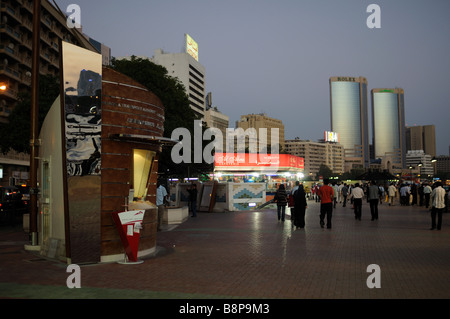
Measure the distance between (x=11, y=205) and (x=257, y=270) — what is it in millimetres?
16059

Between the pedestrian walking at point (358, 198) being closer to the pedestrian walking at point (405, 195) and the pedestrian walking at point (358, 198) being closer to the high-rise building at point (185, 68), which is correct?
the pedestrian walking at point (405, 195)

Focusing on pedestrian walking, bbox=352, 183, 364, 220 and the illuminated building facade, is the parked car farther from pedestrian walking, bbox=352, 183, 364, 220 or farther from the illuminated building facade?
the illuminated building facade

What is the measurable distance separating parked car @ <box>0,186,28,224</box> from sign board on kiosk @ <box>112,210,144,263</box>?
1236 cm

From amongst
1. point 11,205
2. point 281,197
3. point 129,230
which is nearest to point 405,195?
point 281,197

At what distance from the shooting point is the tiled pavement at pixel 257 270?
652cm

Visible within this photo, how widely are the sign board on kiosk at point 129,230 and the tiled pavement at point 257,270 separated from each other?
39cm

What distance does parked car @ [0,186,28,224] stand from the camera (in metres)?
19.7

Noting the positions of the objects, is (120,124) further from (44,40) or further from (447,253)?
(44,40)

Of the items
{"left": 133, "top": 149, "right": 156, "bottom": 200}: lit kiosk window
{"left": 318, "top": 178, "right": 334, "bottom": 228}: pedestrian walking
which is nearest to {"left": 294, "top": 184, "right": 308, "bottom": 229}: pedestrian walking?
{"left": 318, "top": 178, "right": 334, "bottom": 228}: pedestrian walking

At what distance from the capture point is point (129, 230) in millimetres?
9195

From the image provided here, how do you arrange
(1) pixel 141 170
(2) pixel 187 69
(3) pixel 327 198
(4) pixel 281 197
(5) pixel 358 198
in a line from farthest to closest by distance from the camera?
(2) pixel 187 69
(5) pixel 358 198
(4) pixel 281 197
(3) pixel 327 198
(1) pixel 141 170

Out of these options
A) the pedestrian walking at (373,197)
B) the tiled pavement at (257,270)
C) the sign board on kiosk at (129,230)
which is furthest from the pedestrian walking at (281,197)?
the sign board on kiosk at (129,230)

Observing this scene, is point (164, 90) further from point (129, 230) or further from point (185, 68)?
point (185, 68)
